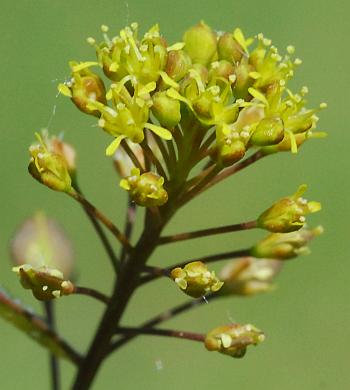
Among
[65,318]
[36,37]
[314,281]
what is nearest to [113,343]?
[65,318]

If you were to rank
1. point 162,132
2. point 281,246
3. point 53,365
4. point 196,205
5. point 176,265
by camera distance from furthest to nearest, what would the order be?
point 196,205 < point 53,365 < point 281,246 < point 176,265 < point 162,132

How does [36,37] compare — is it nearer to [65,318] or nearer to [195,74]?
[65,318]

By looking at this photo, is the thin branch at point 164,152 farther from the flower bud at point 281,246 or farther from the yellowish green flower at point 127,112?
the flower bud at point 281,246

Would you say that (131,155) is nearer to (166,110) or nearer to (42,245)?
(166,110)

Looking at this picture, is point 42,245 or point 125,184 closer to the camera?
point 125,184

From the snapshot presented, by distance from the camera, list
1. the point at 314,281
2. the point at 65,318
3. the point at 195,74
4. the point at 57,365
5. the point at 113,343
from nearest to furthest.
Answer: the point at 195,74 < the point at 113,343 < the point at 57,365 < the point at 65,318 < the point at 314,281

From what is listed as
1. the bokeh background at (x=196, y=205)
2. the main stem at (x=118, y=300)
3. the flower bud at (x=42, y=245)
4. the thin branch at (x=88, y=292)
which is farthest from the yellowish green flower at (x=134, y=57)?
the bokeh background at (x=196, y=205)

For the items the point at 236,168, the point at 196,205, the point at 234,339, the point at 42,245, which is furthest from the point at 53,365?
the point at 196,205
